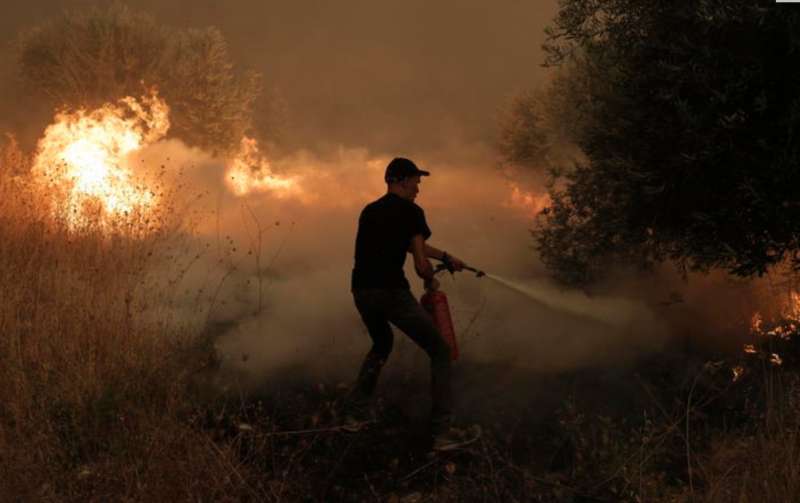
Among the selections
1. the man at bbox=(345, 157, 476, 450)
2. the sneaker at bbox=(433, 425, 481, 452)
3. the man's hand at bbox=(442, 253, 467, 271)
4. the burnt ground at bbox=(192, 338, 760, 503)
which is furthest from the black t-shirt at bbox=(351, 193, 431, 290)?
the sneaker at bbox=(433, 425, 481, 452)

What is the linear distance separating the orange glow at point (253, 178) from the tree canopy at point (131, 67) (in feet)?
3.25

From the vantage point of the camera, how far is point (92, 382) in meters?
5.92

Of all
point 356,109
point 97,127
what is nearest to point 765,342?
point 97,127

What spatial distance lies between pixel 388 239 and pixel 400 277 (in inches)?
12.3

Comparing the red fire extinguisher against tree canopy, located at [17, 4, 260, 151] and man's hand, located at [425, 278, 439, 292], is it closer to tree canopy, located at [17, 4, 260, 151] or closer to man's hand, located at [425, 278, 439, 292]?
man's hand, located at [425, 278, 439, 292]

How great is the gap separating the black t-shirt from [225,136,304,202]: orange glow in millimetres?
14843

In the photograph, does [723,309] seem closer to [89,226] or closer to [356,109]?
[89,226]

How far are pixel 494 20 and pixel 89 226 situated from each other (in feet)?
159

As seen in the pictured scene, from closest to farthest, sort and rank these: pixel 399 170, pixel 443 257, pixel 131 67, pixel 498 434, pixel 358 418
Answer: pixel 399 170
pixel 443 257
pixel 358 418
pixel 498 434
pixel 131 67

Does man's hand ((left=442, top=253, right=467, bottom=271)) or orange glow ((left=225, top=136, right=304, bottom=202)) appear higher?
orange glow ((left=225, top=136, right=304, bottom=202))

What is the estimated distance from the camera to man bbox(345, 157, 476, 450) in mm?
5707

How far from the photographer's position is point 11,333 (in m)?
6.52

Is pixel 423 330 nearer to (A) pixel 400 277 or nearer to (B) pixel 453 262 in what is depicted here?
(A) pixel 400 277

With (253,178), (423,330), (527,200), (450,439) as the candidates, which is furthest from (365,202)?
(450,439)
